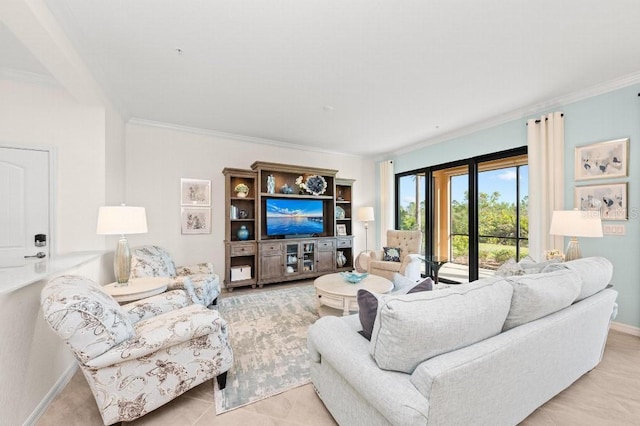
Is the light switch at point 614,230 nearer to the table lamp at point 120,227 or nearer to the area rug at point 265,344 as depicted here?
the area rug at point 265,344

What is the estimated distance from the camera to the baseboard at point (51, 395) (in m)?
1.55

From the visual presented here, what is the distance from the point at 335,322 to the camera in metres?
1.64

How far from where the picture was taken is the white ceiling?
1.79 meters

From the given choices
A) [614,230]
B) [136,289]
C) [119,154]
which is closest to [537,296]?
[614,230]

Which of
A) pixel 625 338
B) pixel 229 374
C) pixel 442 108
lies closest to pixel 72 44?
pixel 229 374

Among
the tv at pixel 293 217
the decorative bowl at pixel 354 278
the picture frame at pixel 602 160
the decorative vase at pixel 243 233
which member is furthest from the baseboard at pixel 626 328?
the decorative vase at pixel 243 233

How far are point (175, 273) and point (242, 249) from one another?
43.1 inches

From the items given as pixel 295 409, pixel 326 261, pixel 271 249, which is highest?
pixel 271 249

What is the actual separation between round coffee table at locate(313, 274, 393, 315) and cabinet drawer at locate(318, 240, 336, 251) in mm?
1750

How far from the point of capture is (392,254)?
4.43 m

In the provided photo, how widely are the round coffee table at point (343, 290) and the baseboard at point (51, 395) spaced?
2184 mm

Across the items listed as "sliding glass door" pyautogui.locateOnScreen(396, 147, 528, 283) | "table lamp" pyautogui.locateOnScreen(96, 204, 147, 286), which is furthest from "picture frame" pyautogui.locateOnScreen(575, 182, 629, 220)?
"table lamp" pyautogui.locateOnScreen(96, 204, 147, 286)

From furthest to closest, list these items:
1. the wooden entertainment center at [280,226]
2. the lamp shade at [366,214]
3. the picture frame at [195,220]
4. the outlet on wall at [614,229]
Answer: the lamp shade at [366,214] → the wooden entertainment center at [280,226] → the picture frame at [195,220] → the outlet on wall at [614,229]

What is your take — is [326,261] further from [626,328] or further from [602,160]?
[602,160]
